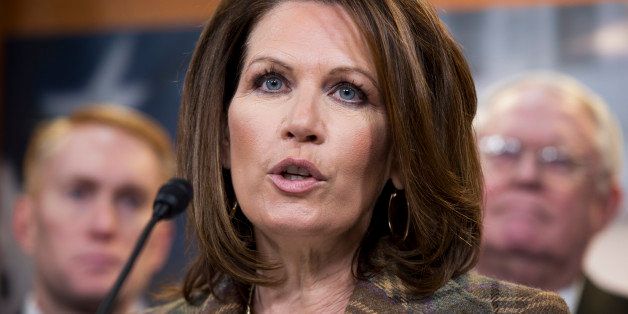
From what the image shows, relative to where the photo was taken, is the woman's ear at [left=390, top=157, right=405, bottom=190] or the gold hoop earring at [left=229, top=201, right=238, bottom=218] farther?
the gold hoop earring at [left=229, top=201, right=238, bottom=218]

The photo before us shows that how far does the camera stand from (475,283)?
6.81 feet

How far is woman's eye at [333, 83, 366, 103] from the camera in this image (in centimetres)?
203

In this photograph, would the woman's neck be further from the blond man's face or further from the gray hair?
the blond man's face

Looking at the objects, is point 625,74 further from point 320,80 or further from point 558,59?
point 320,80

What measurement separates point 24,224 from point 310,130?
117 inches

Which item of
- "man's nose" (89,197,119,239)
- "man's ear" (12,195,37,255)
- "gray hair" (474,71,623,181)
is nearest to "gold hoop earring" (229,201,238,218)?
"gray hair" (474,71,623,181)

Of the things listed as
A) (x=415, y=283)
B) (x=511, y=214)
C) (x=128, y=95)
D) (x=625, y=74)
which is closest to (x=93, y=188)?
(x=128, y=95)

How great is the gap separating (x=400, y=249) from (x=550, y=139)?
1631mm

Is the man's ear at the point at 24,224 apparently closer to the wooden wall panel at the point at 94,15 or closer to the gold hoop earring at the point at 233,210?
the wooden wall panel at the point at 94,15

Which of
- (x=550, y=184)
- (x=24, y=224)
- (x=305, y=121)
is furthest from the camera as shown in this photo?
(x=24, y=224)

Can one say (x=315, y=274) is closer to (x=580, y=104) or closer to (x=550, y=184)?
(x=550, y=184)

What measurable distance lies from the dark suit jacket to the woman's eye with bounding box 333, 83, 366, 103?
5.87 feet

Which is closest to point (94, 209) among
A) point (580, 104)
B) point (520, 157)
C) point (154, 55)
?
point (154, 55)

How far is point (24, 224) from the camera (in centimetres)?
455
